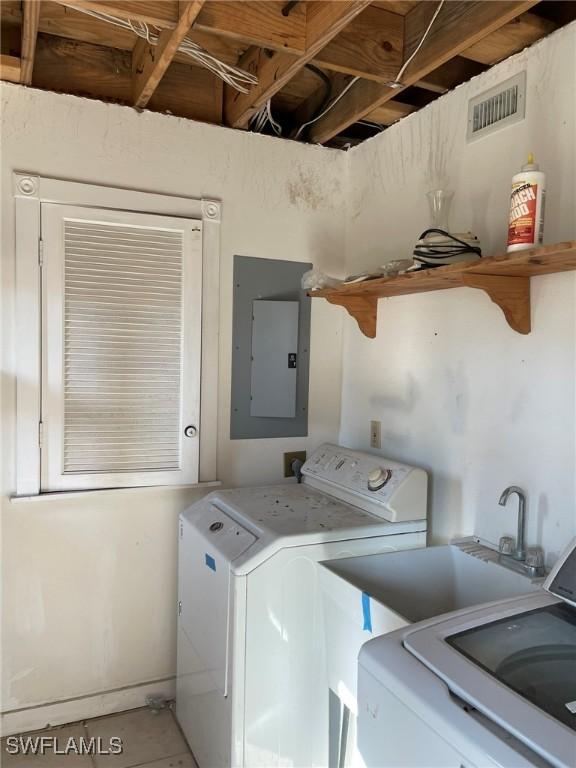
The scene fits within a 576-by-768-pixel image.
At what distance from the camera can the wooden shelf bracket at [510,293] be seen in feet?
5.04

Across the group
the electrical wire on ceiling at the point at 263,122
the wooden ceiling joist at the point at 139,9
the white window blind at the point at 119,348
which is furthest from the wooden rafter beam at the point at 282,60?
the white window blind at the point at 119,348

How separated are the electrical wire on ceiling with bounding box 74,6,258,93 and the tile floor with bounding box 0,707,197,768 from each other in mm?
2470

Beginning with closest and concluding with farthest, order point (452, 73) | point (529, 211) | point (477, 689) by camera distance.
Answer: point (477, 689), point (529, 211), point (452, 73)

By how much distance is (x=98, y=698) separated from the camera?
2219 millimetres

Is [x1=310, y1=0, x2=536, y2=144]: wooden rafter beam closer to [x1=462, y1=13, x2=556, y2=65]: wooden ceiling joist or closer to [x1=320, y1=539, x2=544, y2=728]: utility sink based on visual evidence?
[x1=462, y1=13, x2=556, y2=65]: wooden ceiling joist

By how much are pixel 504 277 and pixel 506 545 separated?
77 centimetres

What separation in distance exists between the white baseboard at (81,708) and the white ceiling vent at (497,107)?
2402 millimetres

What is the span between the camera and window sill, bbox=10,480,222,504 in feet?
6.73

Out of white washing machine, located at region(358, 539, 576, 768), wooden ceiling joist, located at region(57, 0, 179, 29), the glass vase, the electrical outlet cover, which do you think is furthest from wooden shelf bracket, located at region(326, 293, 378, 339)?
white washing machine, located at region(358, 539, 576, 768)

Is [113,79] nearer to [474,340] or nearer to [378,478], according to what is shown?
[474,340]

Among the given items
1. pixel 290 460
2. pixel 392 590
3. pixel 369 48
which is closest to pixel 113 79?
pixel 369 48

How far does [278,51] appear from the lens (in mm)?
1793

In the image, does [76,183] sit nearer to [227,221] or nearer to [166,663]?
[227,221]

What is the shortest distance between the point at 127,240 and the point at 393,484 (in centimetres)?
136
